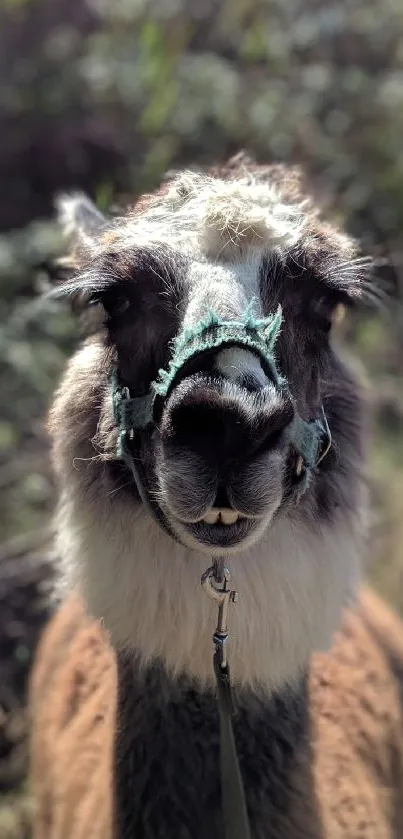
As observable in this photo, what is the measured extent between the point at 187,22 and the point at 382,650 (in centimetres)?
863

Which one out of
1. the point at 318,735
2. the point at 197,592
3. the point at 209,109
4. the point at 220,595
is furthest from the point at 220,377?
the point at 209,109

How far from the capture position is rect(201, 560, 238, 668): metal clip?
5.28 feet

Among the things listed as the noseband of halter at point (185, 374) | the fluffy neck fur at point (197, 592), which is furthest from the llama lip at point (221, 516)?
the fluffy neck fur at point (197, 592)

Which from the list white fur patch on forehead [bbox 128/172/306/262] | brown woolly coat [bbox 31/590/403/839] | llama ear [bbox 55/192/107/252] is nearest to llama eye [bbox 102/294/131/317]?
white fur patch on forehead [bbox 128/172/306/262]

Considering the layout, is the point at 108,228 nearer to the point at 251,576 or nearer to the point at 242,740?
the point at 251,576

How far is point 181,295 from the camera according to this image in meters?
1.69

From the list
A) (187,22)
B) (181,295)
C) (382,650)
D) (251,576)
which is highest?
(187,22)

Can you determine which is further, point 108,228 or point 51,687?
point 51,687

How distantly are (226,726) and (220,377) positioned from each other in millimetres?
768

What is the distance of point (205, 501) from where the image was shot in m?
1.48

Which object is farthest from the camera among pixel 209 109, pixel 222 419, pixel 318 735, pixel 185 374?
pixel 209 109

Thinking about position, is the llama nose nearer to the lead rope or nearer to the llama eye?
the lead rope

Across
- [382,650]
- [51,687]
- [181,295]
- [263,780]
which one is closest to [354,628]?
[382,650]

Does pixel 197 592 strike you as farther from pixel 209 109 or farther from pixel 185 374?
pixel 209 109
